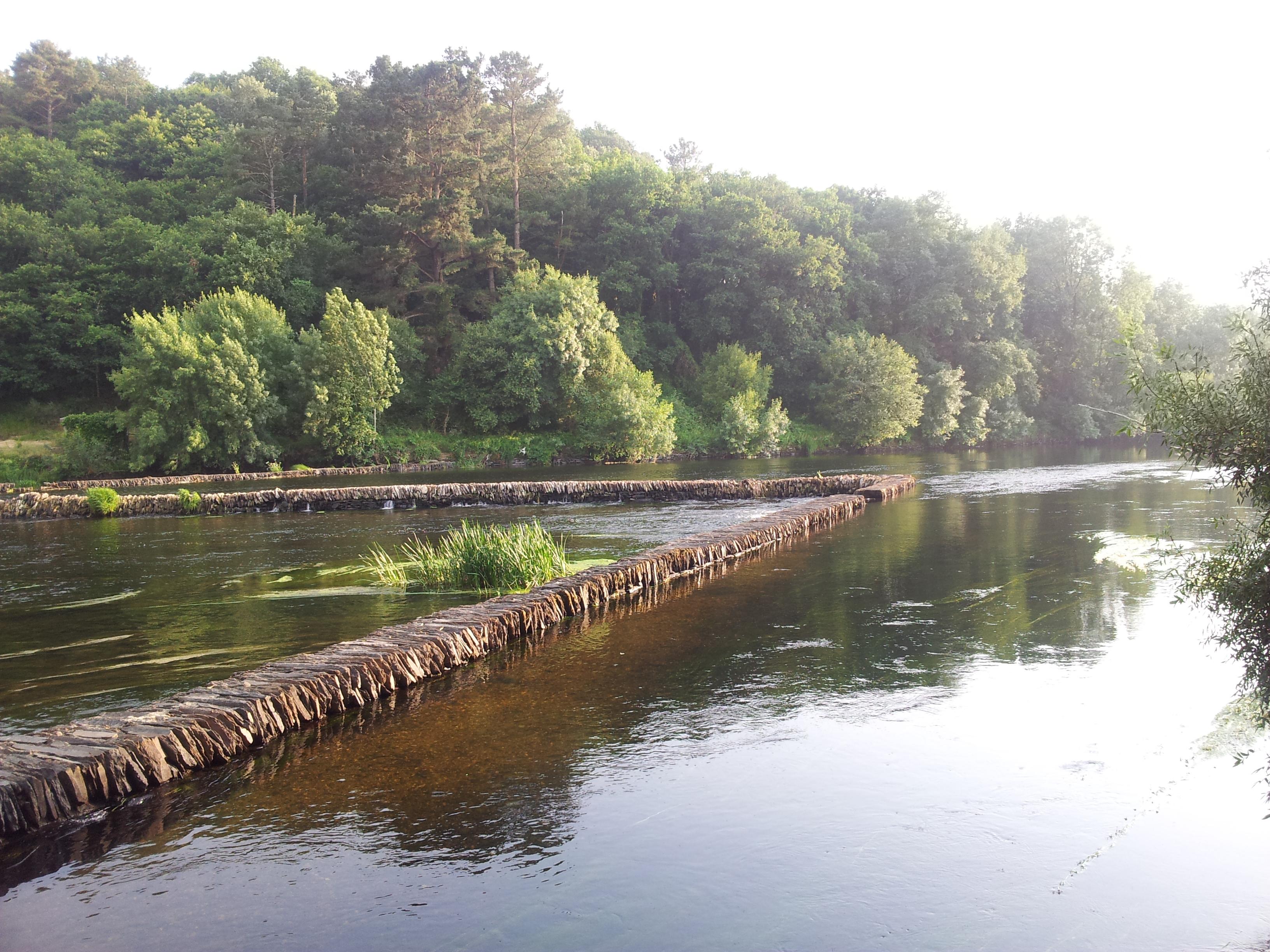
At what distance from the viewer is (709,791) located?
6328 mm

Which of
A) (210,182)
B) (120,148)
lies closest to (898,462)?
(210,182)

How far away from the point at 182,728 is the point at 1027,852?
5.71 meters

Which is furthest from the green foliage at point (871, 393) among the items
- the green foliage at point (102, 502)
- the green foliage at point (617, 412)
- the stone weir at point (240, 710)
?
the stone weir at point (240, 710)

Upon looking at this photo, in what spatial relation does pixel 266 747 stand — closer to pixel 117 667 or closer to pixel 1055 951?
pixel 117 667

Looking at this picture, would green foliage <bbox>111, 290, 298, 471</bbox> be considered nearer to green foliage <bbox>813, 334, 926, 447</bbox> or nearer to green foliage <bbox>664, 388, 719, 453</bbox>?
green foliage <bbox>664, 388, 719, 453</bbox>

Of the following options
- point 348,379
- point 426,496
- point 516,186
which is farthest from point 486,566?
point 516,186

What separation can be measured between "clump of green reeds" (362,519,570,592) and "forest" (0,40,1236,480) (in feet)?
99.9

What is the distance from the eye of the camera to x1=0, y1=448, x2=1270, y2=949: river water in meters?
4.73

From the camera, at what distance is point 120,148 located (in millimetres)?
69438

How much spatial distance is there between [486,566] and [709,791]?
778 centimetres

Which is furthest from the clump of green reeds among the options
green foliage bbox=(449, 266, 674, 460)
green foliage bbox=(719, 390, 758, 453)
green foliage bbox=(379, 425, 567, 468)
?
green foliage bbox=(719, 390, 758, 453)

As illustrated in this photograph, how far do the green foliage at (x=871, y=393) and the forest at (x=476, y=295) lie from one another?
0.21 m

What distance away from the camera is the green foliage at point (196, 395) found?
134ft

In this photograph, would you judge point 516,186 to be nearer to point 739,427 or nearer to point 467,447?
point 467,447
